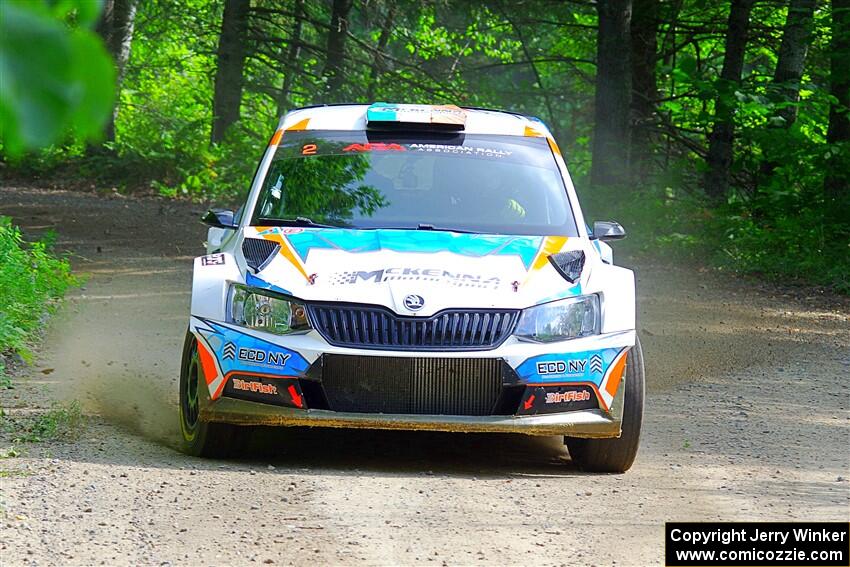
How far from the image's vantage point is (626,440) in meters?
6.20

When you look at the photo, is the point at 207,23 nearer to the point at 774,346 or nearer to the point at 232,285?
the point at 774,346

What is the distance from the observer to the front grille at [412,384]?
5750mm

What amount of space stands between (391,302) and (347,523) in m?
1.18

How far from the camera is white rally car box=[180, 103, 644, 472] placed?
5.76m

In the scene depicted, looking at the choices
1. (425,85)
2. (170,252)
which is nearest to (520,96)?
(425,85)

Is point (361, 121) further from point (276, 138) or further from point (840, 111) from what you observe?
point (840, 111)

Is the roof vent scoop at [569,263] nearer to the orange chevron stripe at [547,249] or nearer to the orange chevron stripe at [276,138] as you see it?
the orange chevron stripe at [547,249]

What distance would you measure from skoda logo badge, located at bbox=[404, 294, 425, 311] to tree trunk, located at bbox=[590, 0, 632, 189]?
1396 cm

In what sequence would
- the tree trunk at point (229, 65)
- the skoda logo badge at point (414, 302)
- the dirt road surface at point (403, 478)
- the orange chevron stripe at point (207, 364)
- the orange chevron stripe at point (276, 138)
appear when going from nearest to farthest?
1. the dirt road surface at point (403, 478)
2. the skoda logo badge at point (414, 302)
3. the orange chevron stripe at point (207, 364)
4. the orange chevron stripe at point (276, 138)
5. the tree trunk at point (229, 65)

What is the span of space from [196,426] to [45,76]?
507 cm

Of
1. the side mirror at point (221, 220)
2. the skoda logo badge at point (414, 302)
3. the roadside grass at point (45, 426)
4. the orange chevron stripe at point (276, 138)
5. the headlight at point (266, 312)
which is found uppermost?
the orange chevron stripe at point (276, 138)

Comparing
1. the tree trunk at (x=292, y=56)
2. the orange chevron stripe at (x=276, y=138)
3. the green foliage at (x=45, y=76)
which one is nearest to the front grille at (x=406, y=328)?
the orange chevron stripe at (x=276, y=138)

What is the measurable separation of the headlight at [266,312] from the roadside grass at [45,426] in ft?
4.45

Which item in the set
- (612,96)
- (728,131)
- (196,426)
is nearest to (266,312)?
(196,426)
